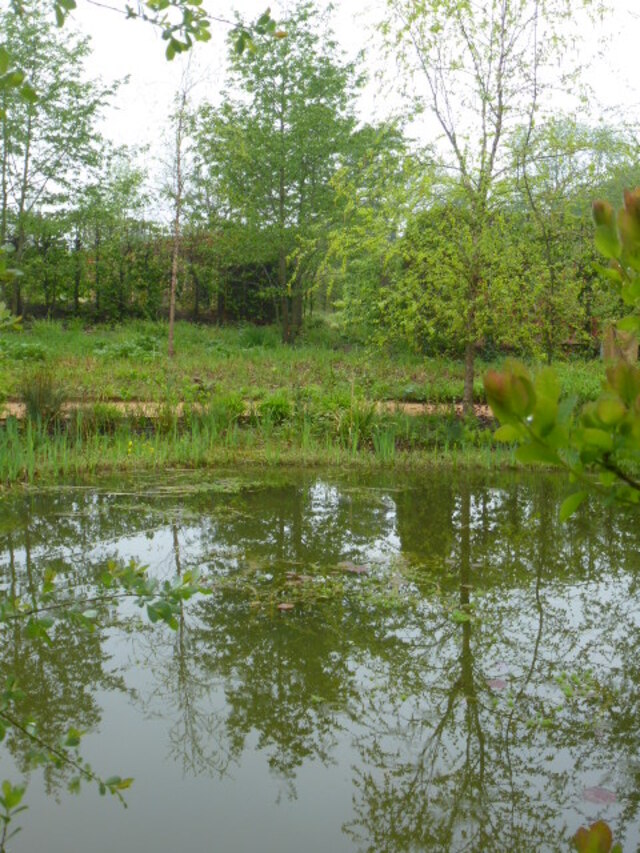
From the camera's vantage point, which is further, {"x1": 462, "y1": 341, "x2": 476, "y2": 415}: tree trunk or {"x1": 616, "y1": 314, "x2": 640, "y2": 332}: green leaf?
{"x1": 462, "y1": 341, "x2": 476, "y2": 415}: tree trunk

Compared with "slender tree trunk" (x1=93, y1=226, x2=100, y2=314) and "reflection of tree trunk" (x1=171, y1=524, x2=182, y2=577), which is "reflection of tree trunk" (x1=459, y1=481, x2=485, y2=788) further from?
"slender tree trunk" (x1=93, y1=226, x2=100, y2=314)

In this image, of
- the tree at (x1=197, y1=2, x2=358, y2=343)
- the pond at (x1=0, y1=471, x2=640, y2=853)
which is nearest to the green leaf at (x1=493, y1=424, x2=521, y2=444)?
the pond at (x1=0, y1=471, x2=640, y2=853)

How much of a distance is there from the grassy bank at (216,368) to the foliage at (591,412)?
22.2 feet

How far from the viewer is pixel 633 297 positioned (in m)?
0.82

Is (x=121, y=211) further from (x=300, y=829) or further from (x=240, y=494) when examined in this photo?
(x=300, y=829)

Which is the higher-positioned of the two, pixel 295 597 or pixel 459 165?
pixel 459 165

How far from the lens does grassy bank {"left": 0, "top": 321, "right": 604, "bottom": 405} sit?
8.49 metres

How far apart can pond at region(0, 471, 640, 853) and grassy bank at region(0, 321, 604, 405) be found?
3662 mm

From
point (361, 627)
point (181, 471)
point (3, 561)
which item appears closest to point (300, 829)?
point (361, 627)

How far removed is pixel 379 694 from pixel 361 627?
57 cm

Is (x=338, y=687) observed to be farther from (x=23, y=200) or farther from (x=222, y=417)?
(x=23, y=200)

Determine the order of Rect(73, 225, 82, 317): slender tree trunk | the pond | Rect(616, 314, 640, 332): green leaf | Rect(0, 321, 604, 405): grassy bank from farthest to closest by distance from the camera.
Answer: Rect(73, 225, 82, 317): slender tree trunk → Rect(0, 321, 604, 405): grassy bank → the pond → Rect(616, 314, 640, 332): green leaf

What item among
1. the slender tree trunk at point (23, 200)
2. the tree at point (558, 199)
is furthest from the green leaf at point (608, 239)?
the slender tree trunk at point (23, 200)

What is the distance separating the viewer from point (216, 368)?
430 inches
